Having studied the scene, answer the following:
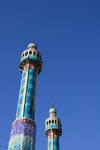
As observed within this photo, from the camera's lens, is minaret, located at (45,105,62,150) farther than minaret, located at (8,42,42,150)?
Yes

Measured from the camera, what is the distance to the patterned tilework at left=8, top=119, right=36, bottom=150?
1815 cm

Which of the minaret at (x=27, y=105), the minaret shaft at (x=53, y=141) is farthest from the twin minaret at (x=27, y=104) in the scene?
the minaret shaft at (x=53, y=141)

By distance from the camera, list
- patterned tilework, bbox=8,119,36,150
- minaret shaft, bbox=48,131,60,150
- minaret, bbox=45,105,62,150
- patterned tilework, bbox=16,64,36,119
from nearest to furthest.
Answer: patterned tilework, bbox=8,119,36,150
patterned tilework, bbox=16,64,36,119
minaret shaft, bbox=48,131,60,150
minaret, bbox=45,105,62,150

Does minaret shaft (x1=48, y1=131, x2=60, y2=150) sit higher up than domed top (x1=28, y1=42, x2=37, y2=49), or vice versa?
domed top (x1=28, y1=42, x2=37, y2=49)

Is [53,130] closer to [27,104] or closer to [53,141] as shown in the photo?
[53,141]

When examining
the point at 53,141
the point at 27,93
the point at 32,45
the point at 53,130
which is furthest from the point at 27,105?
the point at 53,130

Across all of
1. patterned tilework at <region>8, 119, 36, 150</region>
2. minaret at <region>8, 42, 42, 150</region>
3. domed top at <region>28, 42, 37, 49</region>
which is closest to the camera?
patterned tilework at <region>8, 119, 36, 150</region>

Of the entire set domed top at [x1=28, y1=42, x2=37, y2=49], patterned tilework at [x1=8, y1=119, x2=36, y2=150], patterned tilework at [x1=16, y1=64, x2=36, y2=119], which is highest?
domed top at [x1=28, y1=42, x2=37, y2=49]

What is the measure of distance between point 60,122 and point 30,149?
65.8 feet

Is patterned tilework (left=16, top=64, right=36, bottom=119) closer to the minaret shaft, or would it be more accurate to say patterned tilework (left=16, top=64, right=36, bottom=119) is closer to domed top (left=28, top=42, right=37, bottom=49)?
domed top (left=28, top=42, right=37, bottom=49)

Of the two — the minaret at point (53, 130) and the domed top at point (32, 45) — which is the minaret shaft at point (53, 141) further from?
the domed top at point (32, 45)

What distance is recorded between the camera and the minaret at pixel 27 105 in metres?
18.5

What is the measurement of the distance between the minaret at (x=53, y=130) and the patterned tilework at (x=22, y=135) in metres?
16.1

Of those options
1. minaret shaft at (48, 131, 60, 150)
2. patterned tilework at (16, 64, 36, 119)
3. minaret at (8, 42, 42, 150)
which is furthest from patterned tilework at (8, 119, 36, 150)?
minaret shaft at (48, 131, 60, 150)
